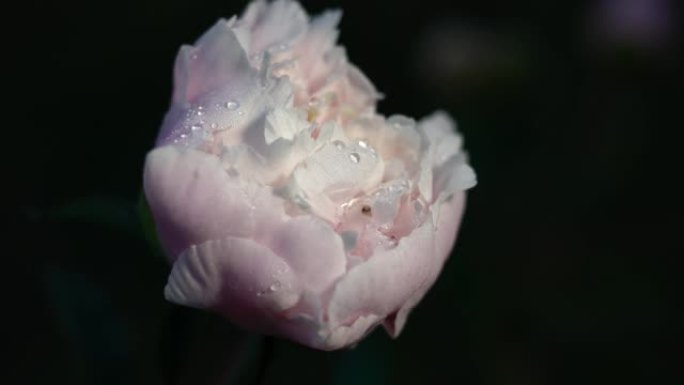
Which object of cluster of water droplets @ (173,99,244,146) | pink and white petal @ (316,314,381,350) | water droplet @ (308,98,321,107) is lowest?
pink and white petal @ (316,314,381,350)

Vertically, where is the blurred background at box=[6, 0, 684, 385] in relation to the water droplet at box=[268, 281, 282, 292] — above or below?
below

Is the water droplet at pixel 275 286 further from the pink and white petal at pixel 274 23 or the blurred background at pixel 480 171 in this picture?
the blurred background at pixel 480 171

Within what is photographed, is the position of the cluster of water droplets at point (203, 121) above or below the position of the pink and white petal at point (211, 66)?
below

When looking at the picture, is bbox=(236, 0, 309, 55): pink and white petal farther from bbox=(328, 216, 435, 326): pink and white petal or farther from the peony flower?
bbox=(328, 216, 435, 326): pink and white petal

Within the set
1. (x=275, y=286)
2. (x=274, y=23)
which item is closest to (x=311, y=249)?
(x=275, y=286)

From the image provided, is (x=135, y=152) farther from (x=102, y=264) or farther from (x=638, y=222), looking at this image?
(x=638, y=222)

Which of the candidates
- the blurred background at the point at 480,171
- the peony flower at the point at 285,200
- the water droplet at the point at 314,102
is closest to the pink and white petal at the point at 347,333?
the peony flower at the point at 285,200

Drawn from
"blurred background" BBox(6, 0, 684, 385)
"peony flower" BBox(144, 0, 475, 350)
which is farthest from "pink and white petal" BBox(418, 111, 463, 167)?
→ "blurred background" BBox(6, 0, 684, 385)
